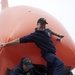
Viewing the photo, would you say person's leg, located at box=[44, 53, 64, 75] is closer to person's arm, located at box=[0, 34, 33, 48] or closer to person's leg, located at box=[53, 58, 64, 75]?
person's leg, located at box=[53, 58, 64, 75]

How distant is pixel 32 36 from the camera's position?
5.50 m

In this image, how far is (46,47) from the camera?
18.0 ft

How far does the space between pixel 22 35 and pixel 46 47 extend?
20.9 inches

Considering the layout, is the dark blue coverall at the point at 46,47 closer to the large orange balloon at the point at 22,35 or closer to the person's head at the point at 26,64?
the large orange balloon at the point at 22,35

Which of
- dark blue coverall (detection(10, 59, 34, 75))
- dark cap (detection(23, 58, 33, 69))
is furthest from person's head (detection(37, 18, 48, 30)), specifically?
dark blue coverall (detection(10, 59, 34, 75))

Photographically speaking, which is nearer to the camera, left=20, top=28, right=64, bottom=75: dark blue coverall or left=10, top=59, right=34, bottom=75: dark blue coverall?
left=10, top=59, right=34, bottom=75: dark blue coverall

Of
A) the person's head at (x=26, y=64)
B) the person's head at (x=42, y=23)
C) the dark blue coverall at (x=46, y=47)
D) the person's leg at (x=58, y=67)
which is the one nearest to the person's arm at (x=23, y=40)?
the dark blue coverall at (x=46, y=47)

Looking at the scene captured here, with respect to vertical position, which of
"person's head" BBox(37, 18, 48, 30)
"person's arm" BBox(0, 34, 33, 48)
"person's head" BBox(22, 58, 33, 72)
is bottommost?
"person's head" BBox(22, 58, 33, 72)

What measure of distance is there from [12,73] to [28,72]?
31cm

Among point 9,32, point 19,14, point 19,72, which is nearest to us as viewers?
point 19,72

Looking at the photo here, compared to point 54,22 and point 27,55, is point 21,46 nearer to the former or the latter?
point 27,55

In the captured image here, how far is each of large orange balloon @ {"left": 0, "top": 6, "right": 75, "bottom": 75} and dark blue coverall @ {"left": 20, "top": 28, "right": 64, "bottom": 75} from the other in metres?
0.12

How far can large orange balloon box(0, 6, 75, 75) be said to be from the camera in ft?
18.2

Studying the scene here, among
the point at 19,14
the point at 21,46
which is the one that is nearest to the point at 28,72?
the point at 21,46
